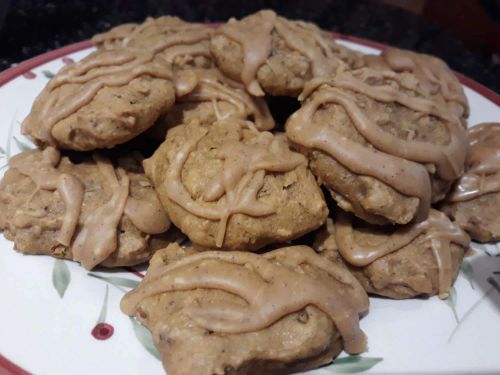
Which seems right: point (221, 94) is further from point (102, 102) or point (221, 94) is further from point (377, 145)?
point (377, 145)

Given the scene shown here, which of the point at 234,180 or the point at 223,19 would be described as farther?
the point at 223,19

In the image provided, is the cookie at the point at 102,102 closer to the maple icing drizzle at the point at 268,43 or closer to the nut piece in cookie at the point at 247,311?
the maple icing drizzle at the point at 268,43

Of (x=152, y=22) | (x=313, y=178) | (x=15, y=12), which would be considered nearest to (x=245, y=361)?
(x=313, y=178)

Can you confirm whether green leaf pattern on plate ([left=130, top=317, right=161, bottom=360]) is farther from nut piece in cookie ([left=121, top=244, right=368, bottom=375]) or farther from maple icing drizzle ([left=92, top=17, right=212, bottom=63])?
maple icing drizzle ([left=92, top=17, right=212, bottom=63])

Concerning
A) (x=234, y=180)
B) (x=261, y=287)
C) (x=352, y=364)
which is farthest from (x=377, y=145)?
(x=352, y=364)

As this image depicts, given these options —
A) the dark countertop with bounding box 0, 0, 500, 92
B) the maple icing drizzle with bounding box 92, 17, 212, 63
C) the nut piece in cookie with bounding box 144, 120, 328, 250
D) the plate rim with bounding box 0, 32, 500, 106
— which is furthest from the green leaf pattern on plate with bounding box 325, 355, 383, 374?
the dark countertop with bounding box 0, 0, 500, 92

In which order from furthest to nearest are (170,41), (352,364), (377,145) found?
(170,41), (377,145), (352,364)

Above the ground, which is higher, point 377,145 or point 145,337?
point 377,145
